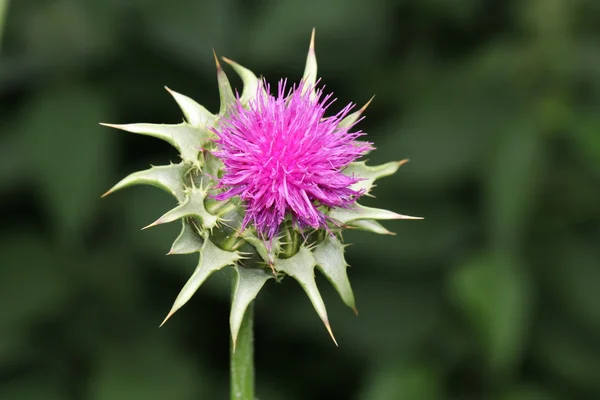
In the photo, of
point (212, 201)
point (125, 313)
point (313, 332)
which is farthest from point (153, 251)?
point (212, 201)

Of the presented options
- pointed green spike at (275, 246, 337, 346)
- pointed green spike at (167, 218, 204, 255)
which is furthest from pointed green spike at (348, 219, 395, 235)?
pointed green spike at (167, 218, 204, 255)

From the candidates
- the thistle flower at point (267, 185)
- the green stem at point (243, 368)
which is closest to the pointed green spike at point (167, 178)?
the thistle flower at point (267, 185)

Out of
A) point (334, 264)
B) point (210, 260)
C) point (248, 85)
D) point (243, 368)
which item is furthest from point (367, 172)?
point (243, 368)

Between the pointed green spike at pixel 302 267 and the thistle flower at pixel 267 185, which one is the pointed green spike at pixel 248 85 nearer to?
the thistle flower at pixel 267 185

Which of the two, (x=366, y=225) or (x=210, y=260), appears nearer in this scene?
(x=210, y=260)

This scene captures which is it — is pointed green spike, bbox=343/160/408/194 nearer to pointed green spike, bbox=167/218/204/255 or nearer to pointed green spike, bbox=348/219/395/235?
pointed green spike, bbox=348/219/395/235

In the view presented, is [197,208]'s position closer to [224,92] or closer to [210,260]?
[210,260]

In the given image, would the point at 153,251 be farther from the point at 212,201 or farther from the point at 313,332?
the point at 212,201

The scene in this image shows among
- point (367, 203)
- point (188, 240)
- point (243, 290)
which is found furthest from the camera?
point (367, 203)
